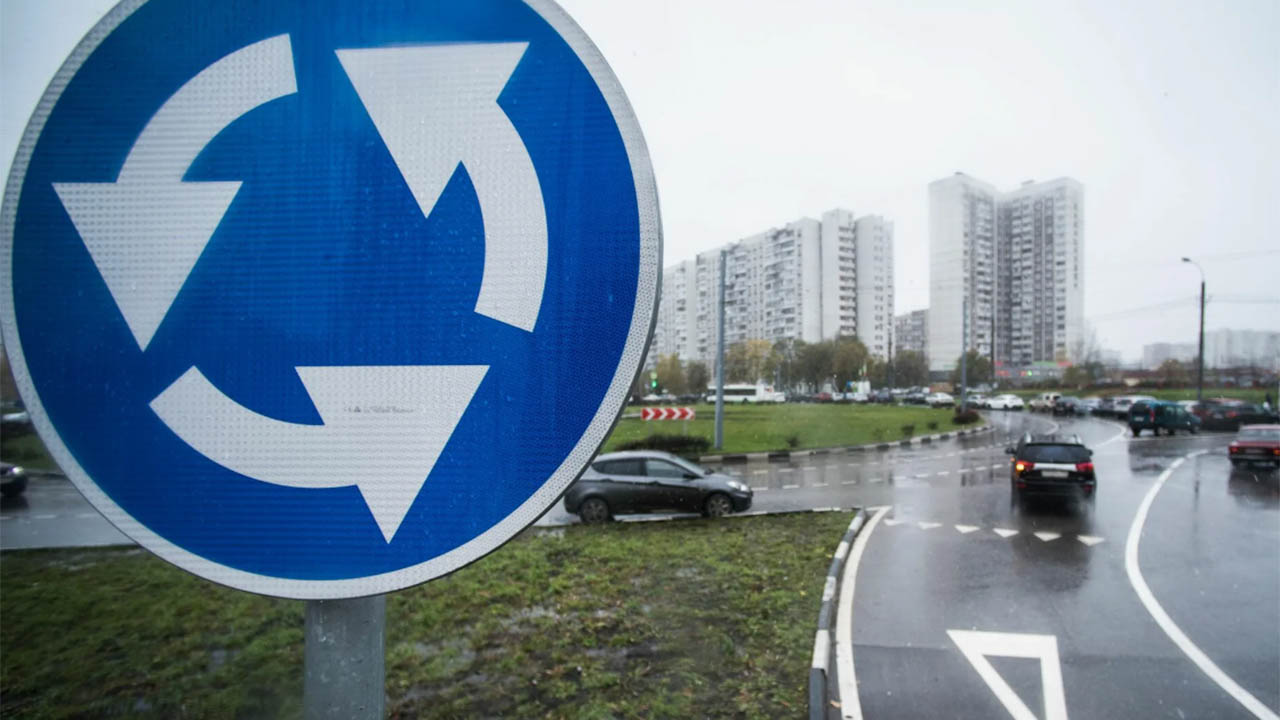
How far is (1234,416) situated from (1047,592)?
3584 cm

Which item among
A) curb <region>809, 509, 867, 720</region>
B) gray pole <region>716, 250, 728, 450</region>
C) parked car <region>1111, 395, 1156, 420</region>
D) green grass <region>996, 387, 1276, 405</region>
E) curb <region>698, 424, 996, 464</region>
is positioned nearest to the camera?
curb <region>809, 509, 867, 720</region>

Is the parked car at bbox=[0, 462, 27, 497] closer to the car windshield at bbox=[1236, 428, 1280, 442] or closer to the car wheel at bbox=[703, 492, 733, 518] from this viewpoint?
the car wheel at bbox=[703, 492, 733, 518]

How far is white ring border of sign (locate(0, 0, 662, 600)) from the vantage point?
0.86 meters

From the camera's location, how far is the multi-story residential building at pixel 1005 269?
26.1 m

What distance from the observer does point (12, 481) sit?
13312 millimetres

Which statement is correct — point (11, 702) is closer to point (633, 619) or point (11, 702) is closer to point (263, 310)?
point (633, 619)

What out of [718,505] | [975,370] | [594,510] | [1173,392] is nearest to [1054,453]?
[718,505]

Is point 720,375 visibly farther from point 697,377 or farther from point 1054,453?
point 1054,453

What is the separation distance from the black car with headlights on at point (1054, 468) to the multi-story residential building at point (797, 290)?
8101 millimetres

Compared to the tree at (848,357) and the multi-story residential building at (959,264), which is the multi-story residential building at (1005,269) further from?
the tree at (848,357)

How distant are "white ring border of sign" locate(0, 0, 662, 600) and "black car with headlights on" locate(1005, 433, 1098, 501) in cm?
1410

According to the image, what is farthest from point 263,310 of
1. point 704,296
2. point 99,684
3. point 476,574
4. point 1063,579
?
point 704,296

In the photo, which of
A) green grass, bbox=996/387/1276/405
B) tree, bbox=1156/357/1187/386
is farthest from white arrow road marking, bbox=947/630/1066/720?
tree, bbox=1156/357/1187/386

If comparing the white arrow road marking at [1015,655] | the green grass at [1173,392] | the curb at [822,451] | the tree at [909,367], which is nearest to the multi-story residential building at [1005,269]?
the tree at [909,367]
